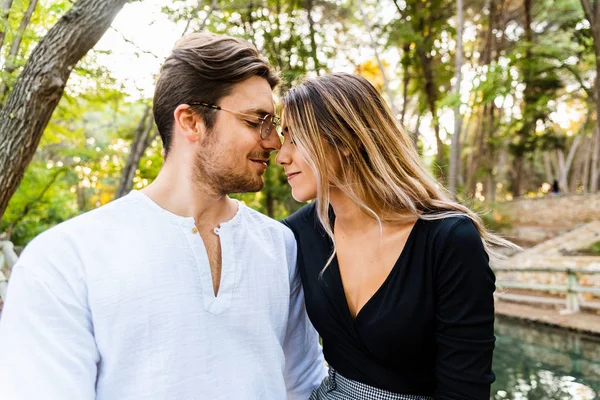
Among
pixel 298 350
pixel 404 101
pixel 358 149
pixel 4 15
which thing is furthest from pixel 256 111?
pixel 404 101

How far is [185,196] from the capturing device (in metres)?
1.90

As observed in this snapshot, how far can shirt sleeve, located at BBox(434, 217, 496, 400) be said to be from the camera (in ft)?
5.32

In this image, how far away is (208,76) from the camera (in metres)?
1.94

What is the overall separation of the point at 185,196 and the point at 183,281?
38 centimetres

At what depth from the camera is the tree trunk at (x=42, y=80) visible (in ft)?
13.2

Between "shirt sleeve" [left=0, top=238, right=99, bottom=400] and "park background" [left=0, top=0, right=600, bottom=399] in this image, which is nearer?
"shirt sleeve" [left=0, top=238, right=99, bottom=400]

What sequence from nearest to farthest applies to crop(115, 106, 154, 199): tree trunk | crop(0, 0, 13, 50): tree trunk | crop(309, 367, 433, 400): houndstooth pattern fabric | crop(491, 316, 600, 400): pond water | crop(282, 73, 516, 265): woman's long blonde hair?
crop(309, 367, 433, 400): houndstooth pattern fabric, crop(282, 73, 516, 265): woman's long blonde hair, crop(0, 0, 13, 50): tree trunk, crop(491, 316, 600, 400): pond water, crop(115, 106, 154, 199): tree trunk

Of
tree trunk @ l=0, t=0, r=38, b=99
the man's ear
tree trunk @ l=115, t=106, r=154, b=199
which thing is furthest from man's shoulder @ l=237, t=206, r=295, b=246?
tree trunk @ l=115, t=106, r=154, b=199

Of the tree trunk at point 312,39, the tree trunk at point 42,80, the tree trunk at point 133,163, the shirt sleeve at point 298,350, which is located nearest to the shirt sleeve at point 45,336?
the shirt sleeve at point 298,350

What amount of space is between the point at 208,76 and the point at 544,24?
21.3 meters

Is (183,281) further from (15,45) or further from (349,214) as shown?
(15,45)

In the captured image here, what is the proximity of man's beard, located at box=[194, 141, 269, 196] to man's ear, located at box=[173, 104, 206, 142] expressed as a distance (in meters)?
0.05

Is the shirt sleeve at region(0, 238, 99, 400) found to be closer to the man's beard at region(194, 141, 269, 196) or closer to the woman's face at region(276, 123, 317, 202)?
the man's beard at region(194, 141, 269, 196)

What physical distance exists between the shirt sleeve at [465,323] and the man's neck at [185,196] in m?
0.92
